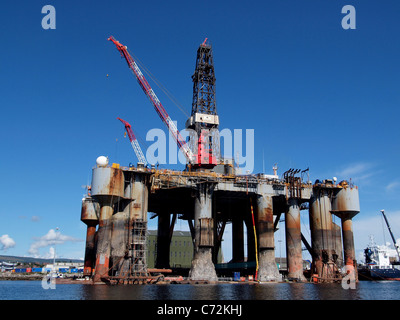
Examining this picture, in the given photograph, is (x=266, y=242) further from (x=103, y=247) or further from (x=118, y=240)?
(x=103, y=247)

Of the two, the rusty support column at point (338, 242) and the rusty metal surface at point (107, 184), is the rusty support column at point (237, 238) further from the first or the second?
the rusty metal surface at point (107, 184)

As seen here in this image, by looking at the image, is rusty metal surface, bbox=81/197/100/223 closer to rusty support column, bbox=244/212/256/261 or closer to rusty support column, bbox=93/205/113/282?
rusty support column, bbox=93/205/113/282

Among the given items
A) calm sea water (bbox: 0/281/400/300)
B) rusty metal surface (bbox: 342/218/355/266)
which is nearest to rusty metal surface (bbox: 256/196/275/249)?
rusty metal surface (bbox: 342/218/355/266)

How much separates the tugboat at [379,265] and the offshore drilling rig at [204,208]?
38.3m

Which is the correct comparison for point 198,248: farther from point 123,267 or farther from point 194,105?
point 194,105

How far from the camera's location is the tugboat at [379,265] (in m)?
103

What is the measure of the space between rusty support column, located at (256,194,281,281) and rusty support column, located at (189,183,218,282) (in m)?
8.68

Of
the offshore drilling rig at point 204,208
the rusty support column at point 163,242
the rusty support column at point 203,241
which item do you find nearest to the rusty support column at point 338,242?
the offshore drilling rig at point 204,208

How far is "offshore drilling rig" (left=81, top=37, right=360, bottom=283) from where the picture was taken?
59250mm

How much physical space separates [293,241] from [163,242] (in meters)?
28.3

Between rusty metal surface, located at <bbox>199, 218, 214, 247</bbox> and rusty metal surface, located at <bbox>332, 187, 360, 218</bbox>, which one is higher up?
rusty metal surface, located at <bbox>332, 187, 360, 218</bbox>

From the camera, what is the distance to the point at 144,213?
6203 centimetres

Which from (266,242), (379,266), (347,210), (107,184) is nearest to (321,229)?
(347,210)

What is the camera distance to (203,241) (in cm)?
6253
